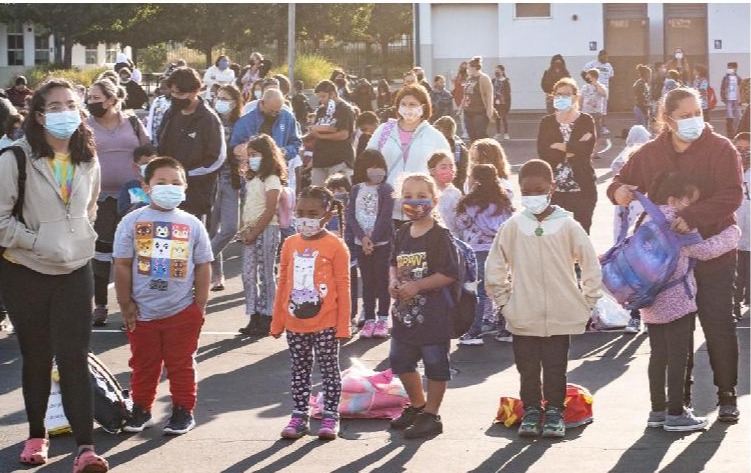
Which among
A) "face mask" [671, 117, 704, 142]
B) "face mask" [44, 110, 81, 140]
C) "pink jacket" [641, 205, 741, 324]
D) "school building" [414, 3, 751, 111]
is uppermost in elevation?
"school building" [414, 3, 751, 111]

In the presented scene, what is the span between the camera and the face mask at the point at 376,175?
11.2 m

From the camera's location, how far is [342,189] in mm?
11844

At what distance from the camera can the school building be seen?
4172cm

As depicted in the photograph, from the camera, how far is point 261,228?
11.4m

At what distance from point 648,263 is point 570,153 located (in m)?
4.35

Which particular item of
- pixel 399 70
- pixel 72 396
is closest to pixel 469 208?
pixel 72 396

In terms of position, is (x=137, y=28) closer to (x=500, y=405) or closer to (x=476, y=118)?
(x=476, y=118)

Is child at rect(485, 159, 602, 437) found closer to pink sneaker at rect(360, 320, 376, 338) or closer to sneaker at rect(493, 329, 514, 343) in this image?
sneaker at rect(493, 329, 514, 343)

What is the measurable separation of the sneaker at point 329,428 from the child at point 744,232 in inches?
184

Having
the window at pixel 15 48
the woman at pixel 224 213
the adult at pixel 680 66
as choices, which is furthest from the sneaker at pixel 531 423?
the window at pixel 15 48

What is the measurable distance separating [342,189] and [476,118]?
15416 millimetres

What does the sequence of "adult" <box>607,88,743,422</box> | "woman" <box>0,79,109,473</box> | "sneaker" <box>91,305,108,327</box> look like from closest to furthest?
"woman" <box>0,79,109,473</box> < "adult" <box>607,88,743,422</box> < "sneaker" <box>91,305,108,327</box>

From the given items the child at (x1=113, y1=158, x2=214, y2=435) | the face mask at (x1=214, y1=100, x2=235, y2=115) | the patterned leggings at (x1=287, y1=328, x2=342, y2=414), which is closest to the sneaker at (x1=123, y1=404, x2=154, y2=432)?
the child at (x1=113, y1=158, x2=214, y2=435)

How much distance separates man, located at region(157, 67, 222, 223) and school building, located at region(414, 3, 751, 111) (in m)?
30.1
